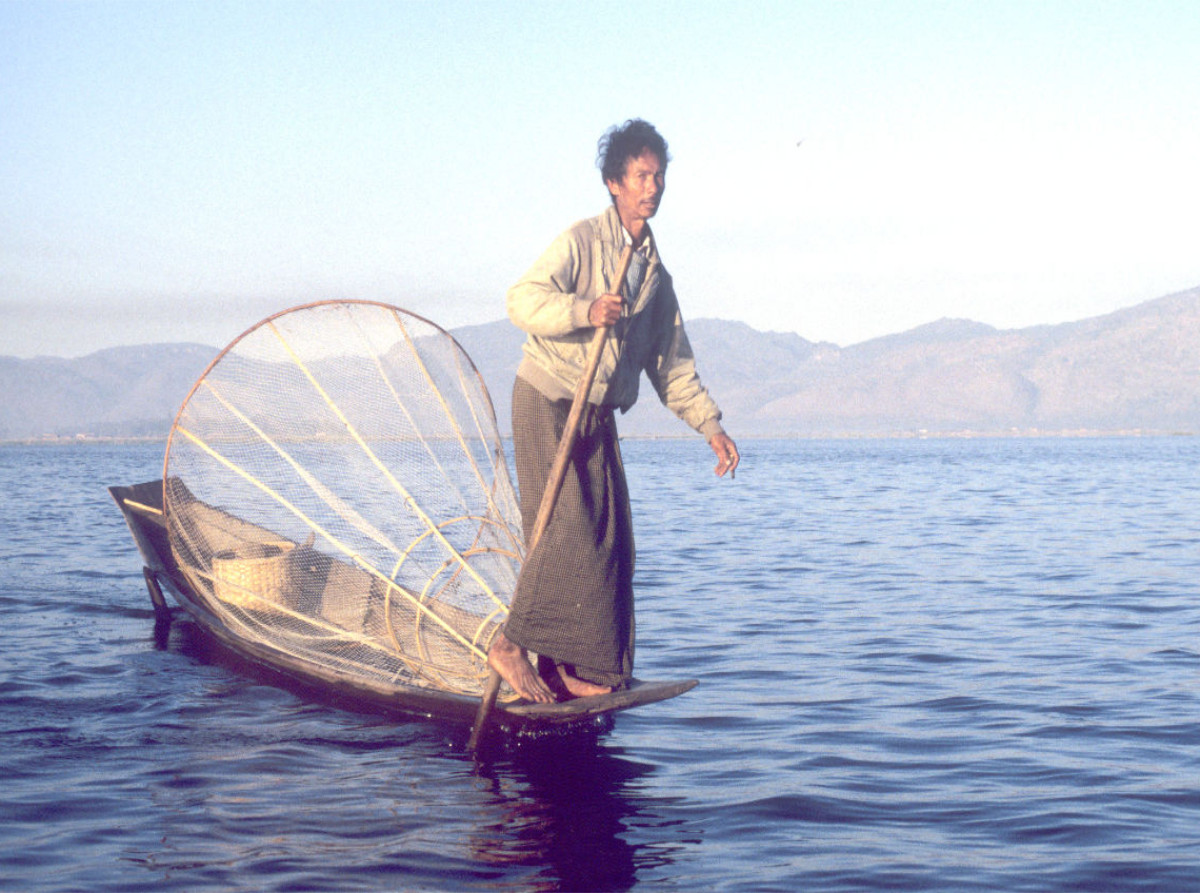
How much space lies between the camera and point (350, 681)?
6258 mm

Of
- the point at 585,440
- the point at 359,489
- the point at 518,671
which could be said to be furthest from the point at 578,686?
the point at 359,489

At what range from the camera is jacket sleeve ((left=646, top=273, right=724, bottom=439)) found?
534 cm

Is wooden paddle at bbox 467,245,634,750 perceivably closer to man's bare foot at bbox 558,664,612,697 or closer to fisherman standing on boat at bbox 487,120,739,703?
fisherman standing on boat at bbox 487,120,739,703

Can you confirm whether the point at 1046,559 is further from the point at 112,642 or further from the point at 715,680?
the point at 112,642

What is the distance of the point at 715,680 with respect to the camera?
7688 mm

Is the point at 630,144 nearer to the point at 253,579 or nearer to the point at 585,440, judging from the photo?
the point at 585,440

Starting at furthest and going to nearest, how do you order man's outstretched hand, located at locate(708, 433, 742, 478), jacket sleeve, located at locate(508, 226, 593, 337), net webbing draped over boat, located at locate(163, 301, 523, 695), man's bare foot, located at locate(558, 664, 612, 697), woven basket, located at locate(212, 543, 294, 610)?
1. woven basket, located at locate(212, 543, 294, 610)
2. net webbing draped over boat, located at locate(163, 301, 523, 695)
3. man's outstretched hand, located at locate(708, 433, 742, 478)
4. man's bare foot, located at locate(558, 664, 612, 697)
5. jacket sleeve, located at locate(508, 226, 593, 337)

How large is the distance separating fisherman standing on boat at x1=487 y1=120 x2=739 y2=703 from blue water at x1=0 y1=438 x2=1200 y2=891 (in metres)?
0.63

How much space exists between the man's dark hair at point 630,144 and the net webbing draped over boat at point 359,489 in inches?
84.2

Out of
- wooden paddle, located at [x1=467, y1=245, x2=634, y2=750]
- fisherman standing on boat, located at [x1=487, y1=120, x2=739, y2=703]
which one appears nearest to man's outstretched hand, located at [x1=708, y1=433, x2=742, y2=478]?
fisherman standing on boat, located at [x1=487, y1=120, x2=739, y2=703]

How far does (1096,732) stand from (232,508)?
6035 millimetres

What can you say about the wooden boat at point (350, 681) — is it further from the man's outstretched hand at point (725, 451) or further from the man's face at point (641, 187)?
the man's face at point (641, 187)

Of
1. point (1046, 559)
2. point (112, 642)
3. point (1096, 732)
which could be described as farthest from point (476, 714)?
point (1046, 559)

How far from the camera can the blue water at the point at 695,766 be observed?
4.38m
